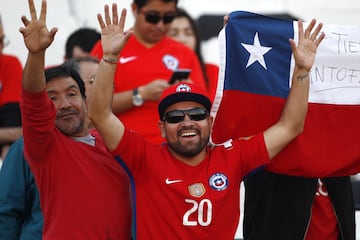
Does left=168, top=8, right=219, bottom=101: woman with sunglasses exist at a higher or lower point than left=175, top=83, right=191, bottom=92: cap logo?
lower

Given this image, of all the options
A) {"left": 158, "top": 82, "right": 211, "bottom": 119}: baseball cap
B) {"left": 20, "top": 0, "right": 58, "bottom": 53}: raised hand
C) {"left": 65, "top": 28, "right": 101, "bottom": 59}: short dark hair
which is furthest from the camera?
{"left": 65, "top": 28, "right": 101, "bottom": 59}: short dark hair

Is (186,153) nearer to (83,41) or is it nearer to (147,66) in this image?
(147,66)

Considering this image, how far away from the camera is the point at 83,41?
6473 mm

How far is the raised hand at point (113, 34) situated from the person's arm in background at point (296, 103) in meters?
0.84

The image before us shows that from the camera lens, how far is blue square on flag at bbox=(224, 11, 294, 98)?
4324 millimetres

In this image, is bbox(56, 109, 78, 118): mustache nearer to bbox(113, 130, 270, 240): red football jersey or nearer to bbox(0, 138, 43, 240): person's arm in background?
bbox(0, 138, 43, 240): person's arm in background

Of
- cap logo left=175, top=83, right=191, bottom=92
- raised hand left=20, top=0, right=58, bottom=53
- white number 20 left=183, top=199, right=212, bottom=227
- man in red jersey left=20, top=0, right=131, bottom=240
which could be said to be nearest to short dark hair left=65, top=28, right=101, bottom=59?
man in red jersey left=20, top=0, right=131, bottom=240

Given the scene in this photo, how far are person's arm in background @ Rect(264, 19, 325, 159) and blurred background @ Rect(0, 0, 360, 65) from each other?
3792 millimetres

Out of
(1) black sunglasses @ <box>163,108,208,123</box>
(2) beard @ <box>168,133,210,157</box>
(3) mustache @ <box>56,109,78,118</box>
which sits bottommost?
(2) beard @ <box>168,133,210,157</box>

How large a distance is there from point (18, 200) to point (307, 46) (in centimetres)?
160

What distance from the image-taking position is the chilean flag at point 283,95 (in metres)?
4.32

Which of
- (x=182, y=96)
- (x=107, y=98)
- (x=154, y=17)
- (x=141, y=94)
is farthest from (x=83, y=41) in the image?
(x=107, y=98)

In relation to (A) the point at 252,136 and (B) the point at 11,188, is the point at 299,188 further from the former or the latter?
(B) the point at 11,188

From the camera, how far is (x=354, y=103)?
4.48 meters
